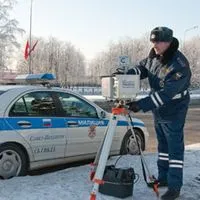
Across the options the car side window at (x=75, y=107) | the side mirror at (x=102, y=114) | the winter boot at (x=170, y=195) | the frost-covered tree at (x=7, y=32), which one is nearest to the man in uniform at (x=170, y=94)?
the winter boot at (x=170, y=195)

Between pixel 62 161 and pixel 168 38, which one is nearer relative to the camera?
pixel 168 38

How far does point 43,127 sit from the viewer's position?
23.7 feet

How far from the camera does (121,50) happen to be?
283 ft

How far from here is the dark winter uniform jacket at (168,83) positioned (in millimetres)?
5219

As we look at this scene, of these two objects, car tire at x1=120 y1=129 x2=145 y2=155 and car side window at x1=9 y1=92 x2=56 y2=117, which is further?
car tire at x1=120 y1=129 x2=145 y2=155

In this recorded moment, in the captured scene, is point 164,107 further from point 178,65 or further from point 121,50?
point 121,50

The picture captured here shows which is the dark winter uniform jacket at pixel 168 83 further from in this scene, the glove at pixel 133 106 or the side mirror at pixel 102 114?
the side mirror at pixel 102 114

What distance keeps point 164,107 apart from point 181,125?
11.5 inches

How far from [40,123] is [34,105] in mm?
345

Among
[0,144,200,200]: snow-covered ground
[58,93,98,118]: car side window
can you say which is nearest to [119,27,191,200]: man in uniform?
[0,144,200,200]: snow-covered ground

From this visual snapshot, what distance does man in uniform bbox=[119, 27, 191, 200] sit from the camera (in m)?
5.32

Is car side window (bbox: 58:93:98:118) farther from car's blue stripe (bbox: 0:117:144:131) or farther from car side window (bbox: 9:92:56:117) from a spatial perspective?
car side window (bbox: 9:92:56:117)

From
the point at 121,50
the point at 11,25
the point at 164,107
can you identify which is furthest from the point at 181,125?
the point at 121,50

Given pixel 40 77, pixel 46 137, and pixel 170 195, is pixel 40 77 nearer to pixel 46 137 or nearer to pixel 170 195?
pixel 46 137
